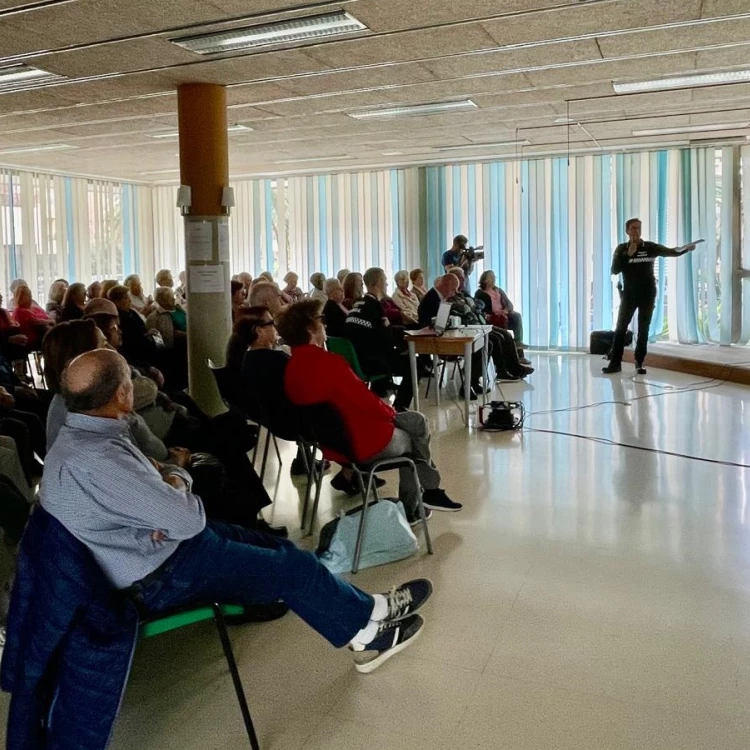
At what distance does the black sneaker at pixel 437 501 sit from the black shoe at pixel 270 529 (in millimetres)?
722

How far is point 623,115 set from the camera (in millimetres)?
8109

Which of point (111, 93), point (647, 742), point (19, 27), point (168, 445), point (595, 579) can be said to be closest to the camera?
point (647, 742)

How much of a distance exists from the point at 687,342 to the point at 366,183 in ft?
16.7

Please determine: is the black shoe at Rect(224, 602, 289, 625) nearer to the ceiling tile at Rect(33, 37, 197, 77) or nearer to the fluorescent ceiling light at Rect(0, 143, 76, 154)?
the ceiling tile at Rect(33, 37, 197, 77)

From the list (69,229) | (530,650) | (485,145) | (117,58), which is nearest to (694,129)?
(485,145)

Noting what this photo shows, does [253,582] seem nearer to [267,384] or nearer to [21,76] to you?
Answer: [267,384]

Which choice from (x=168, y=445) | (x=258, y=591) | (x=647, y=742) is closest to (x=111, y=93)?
(x=168, y=445)

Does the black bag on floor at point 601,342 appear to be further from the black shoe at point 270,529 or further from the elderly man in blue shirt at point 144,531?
the elderly man in blue shirt at point 144,531

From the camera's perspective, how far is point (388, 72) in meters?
5.96

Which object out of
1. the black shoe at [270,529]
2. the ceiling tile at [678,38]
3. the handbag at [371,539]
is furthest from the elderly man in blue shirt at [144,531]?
the ceiling tile at [678,38]

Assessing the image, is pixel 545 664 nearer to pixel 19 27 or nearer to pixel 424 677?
pixel 424 677

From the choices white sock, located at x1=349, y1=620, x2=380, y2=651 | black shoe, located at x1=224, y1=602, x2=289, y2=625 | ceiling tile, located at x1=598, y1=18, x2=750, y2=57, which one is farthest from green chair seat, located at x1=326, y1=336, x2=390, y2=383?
white sock, located at x1=349, y1=620, x2=380, y2=651

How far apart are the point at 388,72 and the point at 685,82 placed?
2.58 metres

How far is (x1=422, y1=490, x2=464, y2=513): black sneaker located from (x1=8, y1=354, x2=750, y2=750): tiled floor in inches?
2.5
